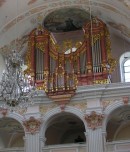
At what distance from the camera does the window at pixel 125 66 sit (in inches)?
719

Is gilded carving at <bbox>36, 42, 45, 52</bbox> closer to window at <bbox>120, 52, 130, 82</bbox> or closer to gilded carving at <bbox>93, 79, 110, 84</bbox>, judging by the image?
gilded carving at <bbox>93, 79, 110, 84</bbox>

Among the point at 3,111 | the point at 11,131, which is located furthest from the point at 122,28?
the point at 11,131

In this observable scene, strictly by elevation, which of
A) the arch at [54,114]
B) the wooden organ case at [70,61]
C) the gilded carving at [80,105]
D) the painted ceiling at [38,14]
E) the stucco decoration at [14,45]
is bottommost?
the arch at [54,114]

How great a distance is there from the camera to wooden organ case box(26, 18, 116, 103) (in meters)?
16.5

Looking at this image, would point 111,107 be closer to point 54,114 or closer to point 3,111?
point 54,114

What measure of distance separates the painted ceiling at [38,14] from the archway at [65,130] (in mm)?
4127

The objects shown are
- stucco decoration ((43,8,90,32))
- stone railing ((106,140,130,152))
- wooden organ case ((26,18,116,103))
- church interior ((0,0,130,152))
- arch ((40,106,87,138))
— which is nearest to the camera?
stone railing ((106,140,130,152))

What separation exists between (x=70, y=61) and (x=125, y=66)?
276 centimetres

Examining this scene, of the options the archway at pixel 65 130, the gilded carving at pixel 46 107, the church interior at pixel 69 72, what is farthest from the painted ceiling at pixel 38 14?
the archway at pixel 65 130

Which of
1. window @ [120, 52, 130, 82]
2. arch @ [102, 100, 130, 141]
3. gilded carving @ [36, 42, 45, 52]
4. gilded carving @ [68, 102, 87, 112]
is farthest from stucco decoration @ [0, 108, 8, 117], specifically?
Result: window @ [120, 52, 130, 82]

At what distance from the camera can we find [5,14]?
55.9 ft

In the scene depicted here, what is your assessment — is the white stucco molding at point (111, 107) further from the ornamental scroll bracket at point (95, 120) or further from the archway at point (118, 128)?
the archway at point (118, 128)

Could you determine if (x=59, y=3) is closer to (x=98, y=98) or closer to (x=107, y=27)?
(x=107, y=27)

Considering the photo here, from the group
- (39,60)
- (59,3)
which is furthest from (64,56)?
(59,3)
